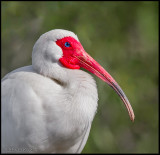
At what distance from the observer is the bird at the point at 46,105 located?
145 inches

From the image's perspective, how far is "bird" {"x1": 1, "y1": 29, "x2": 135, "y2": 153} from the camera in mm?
3678

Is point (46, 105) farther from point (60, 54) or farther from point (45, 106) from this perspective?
point (60, 54)

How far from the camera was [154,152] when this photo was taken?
29.1 feet

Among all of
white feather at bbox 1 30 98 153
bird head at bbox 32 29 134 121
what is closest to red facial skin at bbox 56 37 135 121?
bird head at bbox 32 29 134 121

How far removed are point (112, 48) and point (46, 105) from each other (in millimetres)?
4795

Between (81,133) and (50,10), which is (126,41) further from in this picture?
(81,133)

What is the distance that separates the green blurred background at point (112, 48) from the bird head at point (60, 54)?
2.74 m

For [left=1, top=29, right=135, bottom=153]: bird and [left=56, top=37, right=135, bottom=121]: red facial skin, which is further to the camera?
[left=56, top=37, right=135, bottom=121]: red facial skin

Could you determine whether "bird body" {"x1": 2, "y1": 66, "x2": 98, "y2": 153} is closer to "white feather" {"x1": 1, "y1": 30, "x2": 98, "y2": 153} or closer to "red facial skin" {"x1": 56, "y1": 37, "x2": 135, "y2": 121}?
"white feather" {"x1": 1, "y1": 30, "x2": 98, "y2": 153}

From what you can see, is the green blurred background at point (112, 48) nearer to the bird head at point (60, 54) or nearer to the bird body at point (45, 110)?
the bird head at point (60, 54)

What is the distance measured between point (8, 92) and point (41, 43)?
428mm

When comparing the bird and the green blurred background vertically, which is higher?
the bird

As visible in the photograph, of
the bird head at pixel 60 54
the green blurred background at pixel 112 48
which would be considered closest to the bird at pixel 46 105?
the bird head at pixel 60 54

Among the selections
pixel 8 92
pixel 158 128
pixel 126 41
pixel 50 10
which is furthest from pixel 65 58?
pixel 158 128
